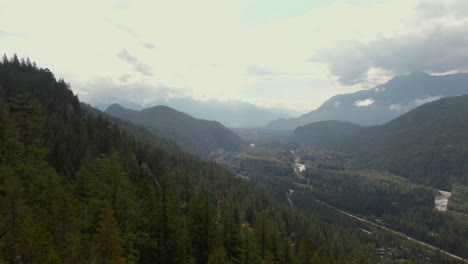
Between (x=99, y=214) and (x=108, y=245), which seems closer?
(x=108, y=245)

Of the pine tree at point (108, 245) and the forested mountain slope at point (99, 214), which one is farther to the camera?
the pine tree at point (108, 245)

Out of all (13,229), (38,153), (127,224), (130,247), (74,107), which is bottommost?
(130,247)

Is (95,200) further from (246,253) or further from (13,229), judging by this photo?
(246,253)

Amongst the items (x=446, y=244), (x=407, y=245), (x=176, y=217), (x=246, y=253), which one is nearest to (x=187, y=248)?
(x=176, y=217)

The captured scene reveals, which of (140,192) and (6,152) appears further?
(140,192)

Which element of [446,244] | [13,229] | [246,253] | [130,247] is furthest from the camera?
[446,244]

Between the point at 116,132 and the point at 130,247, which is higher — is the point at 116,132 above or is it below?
above

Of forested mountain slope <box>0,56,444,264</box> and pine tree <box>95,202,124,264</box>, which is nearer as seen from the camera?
forested mountain slope <box>0,56,444,264</box>

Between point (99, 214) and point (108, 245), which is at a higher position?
point (99, 214)

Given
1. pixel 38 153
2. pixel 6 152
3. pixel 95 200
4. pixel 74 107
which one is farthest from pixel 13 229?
pixel 74 107

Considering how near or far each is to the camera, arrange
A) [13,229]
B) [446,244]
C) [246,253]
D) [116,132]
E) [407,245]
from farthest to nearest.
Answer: [446,244]
[407,245]
[116,132]
[246,253]
[13,229]
